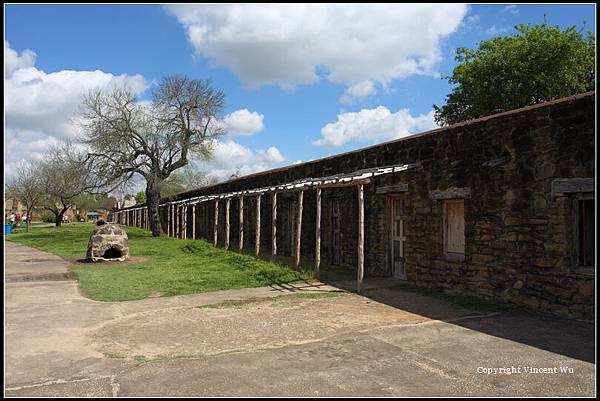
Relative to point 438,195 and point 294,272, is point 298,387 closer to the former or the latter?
point 438,195

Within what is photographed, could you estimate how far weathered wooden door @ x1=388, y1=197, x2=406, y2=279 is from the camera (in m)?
10.5

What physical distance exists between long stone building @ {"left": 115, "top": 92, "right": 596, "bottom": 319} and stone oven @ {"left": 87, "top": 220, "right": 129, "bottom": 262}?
6.42 meters

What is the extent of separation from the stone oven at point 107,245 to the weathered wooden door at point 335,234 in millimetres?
6591

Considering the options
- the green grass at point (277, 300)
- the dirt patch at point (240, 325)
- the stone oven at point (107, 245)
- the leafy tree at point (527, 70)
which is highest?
the leafy tree at point (527, 70)

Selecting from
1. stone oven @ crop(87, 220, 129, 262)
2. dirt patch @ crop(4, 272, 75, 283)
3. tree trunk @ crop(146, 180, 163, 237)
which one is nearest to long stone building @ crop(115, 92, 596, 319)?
dirt patch @ crop(4, 272, 75, 283)

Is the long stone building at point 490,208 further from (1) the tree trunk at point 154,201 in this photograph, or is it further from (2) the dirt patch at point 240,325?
(1) the tree trunk at point 154,201

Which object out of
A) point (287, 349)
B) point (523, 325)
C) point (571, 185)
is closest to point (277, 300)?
point (287, 349)

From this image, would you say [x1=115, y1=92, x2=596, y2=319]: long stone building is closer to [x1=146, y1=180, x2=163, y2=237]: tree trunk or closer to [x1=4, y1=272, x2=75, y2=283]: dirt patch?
[x1=4, y1=272, x2=75, y2=283]: dirt patch

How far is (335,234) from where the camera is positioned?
13352mm

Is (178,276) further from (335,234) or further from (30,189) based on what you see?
(30,189)

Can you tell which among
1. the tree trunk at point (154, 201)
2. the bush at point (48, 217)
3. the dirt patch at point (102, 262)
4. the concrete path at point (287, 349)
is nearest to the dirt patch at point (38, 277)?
the dirt patch at point (102, 262)

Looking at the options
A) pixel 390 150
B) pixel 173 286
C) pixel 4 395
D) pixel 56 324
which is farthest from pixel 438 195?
pixel 4 395

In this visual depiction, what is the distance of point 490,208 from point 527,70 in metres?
18.0

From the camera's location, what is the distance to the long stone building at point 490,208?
6.64 m
